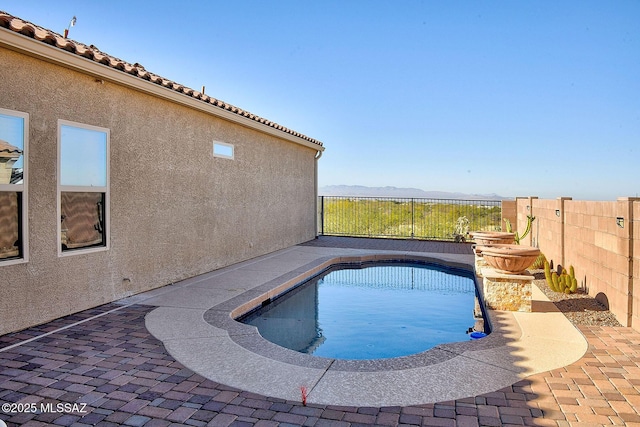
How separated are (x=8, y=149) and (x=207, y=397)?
13.1 ft

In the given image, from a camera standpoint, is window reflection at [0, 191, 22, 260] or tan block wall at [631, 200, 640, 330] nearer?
window reflection at [0, 191, 22, 260]

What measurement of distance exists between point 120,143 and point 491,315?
247 inches

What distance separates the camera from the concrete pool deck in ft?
12.3

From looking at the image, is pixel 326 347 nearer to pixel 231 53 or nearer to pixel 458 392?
pixel 458 392

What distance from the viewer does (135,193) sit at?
23.9 ft

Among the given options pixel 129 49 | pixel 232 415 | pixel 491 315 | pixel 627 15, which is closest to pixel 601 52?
pixel 627 15

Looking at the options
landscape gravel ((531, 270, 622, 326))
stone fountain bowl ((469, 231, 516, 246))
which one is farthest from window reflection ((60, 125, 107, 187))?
stone fountain bowl ((469, 231, 516, 246))

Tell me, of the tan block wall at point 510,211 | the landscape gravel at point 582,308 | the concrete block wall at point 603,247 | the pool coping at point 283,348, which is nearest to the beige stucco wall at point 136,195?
the pool coping at point 283,348

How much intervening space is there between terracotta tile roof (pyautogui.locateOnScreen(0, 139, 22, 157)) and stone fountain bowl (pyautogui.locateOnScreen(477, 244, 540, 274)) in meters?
6.55

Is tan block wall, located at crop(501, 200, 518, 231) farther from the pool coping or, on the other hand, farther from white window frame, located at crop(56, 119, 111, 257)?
white window frame, located at crop(56, 119, 111, 257)

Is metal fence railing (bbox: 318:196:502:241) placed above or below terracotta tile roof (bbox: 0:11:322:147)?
below

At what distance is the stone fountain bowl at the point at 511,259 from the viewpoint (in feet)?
Answer: 20.9

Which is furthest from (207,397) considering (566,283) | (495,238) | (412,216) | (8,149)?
(412,216)

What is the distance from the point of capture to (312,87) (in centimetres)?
2162
